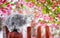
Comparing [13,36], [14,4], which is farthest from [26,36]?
Result: [14,4]

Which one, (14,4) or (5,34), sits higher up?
(14,4)

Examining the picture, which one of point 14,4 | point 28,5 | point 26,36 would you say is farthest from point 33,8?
point 26,36

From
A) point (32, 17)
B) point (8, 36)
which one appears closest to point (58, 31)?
point (32, 17)

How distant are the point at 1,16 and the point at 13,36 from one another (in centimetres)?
27

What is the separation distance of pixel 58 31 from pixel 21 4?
1.74 ft

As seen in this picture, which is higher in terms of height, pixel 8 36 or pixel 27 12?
pixel 27 12

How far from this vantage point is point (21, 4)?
5.81 ft

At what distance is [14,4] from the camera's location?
177 centimetres

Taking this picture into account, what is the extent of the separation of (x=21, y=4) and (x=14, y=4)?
0.08 m

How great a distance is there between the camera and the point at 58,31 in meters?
1.75

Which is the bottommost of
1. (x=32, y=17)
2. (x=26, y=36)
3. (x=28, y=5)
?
(x=26, y=36)

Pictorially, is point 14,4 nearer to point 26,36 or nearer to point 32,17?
point 32,17

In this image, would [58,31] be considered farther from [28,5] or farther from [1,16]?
[1,16]

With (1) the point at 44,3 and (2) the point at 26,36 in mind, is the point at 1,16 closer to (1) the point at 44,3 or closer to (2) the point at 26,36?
(2) the point at 26,36
